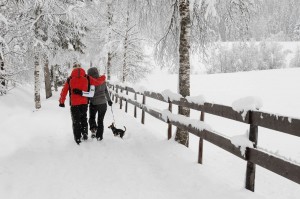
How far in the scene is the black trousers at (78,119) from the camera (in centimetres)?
789

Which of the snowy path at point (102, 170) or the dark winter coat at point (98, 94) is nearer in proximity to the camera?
the snowy path at point (102, 170)

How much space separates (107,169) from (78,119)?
7.75 ft

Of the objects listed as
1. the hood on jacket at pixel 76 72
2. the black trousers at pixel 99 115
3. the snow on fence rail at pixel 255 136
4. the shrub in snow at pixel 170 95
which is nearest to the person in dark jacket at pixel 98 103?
the black trousers at pixel 99 115

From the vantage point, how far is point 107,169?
6000mm

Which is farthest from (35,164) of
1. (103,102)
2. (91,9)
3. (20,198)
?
(91,9)

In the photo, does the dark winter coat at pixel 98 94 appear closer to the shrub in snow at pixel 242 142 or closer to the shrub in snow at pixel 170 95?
the shrub in snow at pixel 170 95

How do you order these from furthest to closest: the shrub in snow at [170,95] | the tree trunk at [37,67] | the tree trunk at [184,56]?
1. the tree trunk at [37,67]
2. the tree trunk at [184,56]
3. the shrub in snow at [170,95]

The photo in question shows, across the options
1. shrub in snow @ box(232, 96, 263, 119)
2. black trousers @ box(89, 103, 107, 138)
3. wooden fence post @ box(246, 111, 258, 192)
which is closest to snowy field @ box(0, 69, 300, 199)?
wooden fence post @ box(246, 111, 258, 192)

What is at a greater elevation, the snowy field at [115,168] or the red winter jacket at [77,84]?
the red winter jacket at [77,84]

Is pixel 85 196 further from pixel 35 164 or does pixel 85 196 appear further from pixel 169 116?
pixel 169 116

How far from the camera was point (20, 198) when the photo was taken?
4.80 metres

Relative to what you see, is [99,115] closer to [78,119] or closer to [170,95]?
[78,119]

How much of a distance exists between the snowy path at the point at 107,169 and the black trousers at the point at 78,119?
0.99ft

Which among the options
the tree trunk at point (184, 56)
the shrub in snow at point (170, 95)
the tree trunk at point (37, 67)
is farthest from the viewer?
the tree trunk at point (37, 67)
